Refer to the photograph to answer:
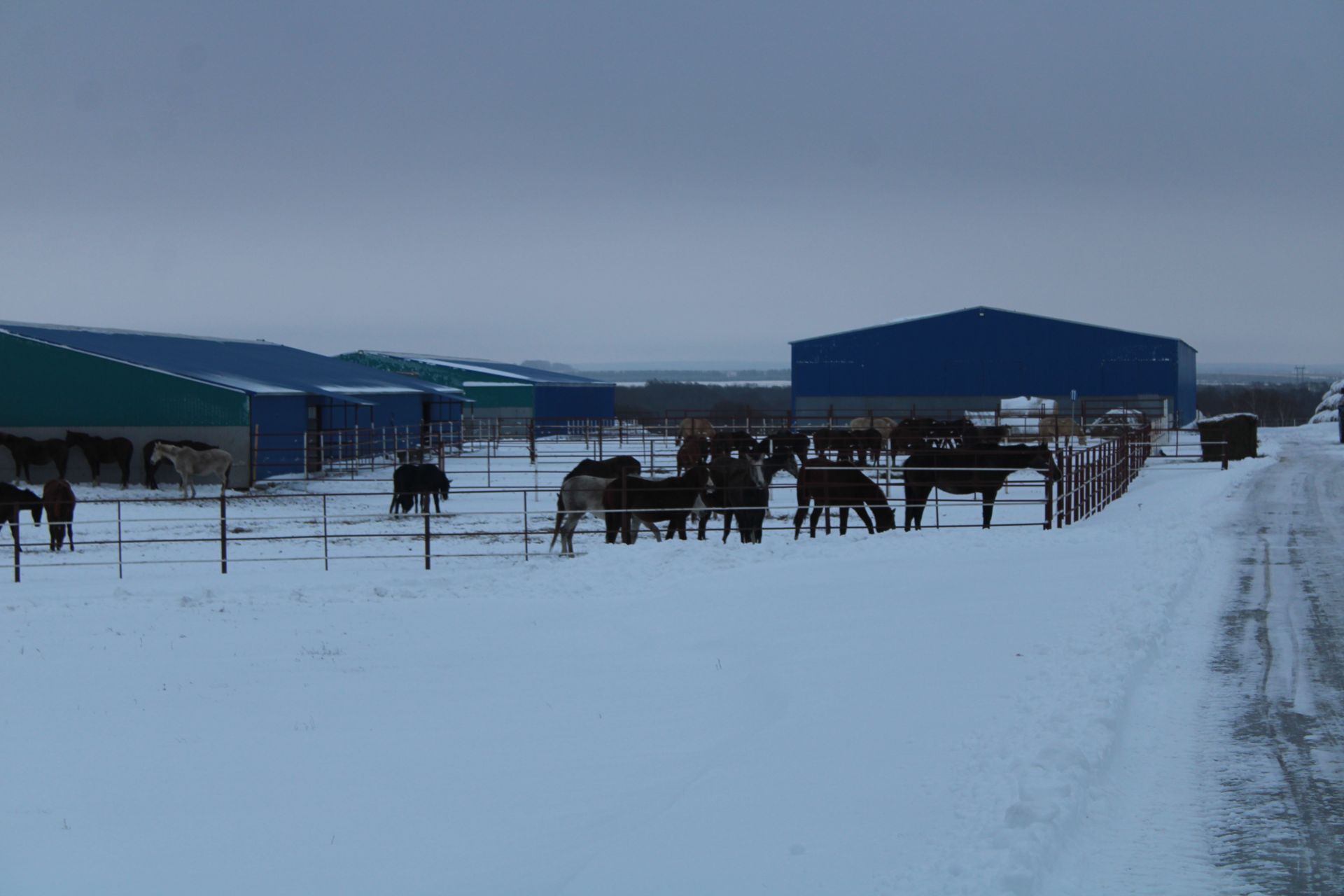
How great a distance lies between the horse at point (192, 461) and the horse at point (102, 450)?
1.98 metres

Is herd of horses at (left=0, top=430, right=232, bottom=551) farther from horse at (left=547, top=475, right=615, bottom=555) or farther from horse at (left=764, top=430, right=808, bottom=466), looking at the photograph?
horse at (left=764, top=430, right=808, bottom=466)

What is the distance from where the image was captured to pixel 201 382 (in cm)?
3194

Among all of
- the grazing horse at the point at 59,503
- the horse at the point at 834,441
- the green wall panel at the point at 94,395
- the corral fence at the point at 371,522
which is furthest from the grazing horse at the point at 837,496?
the green wall panel at the point at 94,395

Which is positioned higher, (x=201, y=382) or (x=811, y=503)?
(x=201, y=382)

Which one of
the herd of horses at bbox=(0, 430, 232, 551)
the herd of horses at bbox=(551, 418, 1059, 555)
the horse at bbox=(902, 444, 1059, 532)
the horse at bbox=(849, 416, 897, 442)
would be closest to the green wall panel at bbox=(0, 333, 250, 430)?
the herd of horses at bbox=(0, 430, 232, 551)

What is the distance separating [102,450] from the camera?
31.5 meters

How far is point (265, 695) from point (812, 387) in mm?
51547

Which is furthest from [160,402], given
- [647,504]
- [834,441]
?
[647,504]

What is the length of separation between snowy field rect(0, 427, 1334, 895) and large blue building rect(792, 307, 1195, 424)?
4145cm

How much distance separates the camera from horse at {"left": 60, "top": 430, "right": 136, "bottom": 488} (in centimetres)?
3125

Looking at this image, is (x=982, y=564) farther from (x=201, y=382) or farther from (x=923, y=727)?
(x=201, y=382)

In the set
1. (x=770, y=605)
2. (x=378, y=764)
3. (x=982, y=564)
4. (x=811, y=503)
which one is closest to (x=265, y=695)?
(x=378, y=764)

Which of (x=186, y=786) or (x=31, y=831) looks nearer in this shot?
(x=31, y=831)

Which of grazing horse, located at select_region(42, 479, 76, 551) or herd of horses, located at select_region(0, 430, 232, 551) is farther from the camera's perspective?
herd of horses, located at select_region(0, 430, 232, 551)
